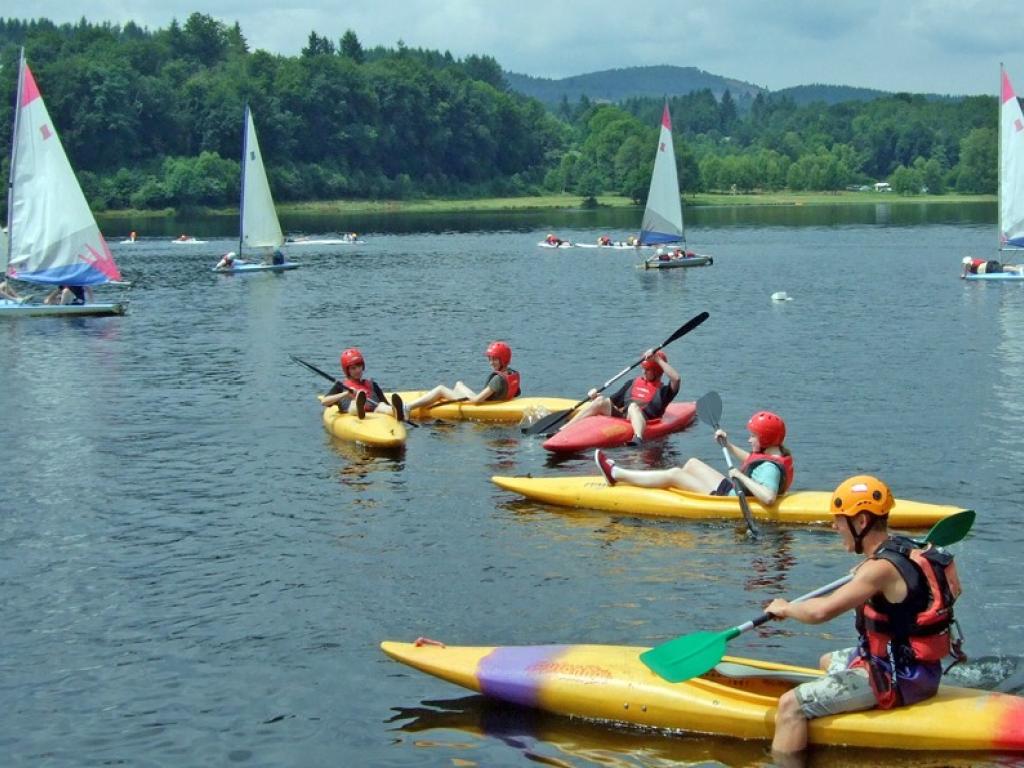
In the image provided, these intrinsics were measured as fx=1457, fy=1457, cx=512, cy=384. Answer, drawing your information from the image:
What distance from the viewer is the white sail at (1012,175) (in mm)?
51719

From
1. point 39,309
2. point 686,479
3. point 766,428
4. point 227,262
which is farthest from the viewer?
point 227,262

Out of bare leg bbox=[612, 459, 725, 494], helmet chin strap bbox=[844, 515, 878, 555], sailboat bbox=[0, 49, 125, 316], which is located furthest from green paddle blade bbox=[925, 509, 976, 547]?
sailboat bbox=[0, 49, 125, 316]

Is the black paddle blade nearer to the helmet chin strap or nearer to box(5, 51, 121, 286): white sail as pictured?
the helmet chin strap

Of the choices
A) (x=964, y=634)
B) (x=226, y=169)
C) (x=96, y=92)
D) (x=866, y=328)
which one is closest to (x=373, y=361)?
(x=866, y=328)

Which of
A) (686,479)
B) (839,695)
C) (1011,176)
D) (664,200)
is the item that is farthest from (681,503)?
(664,200)

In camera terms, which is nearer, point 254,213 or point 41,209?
point 41,209

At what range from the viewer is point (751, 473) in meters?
18.8

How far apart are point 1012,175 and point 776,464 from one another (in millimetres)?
37313

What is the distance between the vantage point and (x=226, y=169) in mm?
138375

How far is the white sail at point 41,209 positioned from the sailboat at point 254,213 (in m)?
20.2

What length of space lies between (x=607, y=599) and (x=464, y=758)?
4.09 meters

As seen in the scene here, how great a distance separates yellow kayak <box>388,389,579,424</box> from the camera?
1029 inches

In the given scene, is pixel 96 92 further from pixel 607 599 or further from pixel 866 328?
pixel 607 599

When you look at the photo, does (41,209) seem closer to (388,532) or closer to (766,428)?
(388,532)
